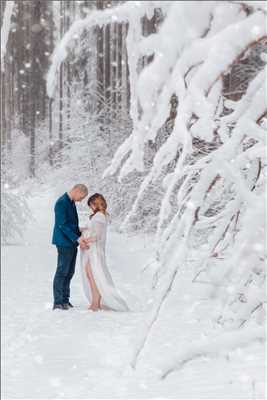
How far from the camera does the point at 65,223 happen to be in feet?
27.8

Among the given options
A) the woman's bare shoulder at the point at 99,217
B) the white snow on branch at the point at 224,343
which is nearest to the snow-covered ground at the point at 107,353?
the white snow on branch at the point at 224,343

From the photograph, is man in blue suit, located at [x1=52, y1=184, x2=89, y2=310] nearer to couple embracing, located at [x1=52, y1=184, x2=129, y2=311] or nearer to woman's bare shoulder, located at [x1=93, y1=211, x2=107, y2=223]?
couple embracing, located at [x1=52, y1=184, x2=129, y2=311]

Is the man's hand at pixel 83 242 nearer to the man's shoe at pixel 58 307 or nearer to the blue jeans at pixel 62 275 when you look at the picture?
the blue jeans at pixel 62 275

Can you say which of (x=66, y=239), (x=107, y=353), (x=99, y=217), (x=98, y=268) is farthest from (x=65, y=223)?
(x=107, y=353)

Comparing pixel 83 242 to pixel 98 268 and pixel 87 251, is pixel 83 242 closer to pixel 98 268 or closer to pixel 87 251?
pixel 87 251

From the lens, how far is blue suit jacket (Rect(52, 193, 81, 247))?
8422 millimetres

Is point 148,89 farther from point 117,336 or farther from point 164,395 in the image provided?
point 117,336

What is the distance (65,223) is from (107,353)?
2.55 metres

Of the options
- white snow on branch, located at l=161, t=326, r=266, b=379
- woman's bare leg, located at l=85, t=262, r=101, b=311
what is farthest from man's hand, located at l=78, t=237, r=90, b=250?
white snow on branch, located at l=161, t=326, r=266, b=379

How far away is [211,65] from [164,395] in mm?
3423

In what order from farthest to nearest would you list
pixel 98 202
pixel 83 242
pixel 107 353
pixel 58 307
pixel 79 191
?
1. pixel 58 307
2. pixel 83 242
3. pixel 98 202
4. pixel 79 191
5. pixel 107 353

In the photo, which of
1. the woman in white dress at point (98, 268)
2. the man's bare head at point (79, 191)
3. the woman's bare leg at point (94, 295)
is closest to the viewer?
the man's bare head at point (79, 191)

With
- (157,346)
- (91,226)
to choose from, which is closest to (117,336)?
(157,346)

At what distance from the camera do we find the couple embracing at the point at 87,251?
8.44 meters
